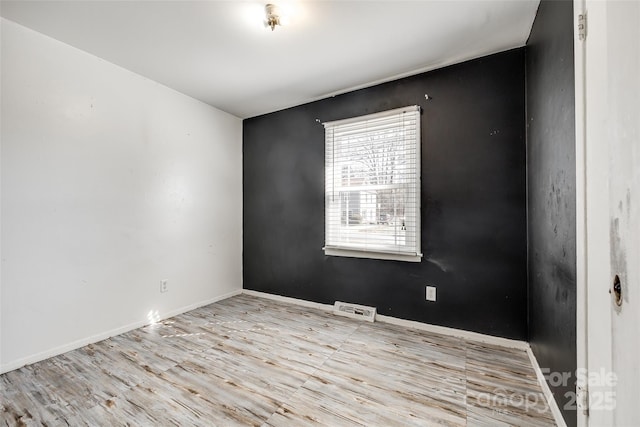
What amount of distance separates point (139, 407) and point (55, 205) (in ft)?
5.37

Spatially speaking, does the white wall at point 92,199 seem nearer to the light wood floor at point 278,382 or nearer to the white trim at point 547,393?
the light wood floor at point 278,382

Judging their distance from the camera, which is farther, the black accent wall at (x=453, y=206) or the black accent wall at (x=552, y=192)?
the black accent wall at (x=453, y=206)

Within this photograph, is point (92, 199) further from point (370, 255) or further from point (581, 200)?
point (581, 200)

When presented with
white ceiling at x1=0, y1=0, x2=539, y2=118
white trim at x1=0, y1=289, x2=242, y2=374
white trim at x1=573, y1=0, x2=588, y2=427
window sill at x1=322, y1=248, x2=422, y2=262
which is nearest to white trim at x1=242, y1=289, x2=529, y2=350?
window sill at x1=322, y1=248, x2=422, y2=262

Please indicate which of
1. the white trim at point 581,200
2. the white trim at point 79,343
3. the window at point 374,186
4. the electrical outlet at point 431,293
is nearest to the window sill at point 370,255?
the window at point 374,186

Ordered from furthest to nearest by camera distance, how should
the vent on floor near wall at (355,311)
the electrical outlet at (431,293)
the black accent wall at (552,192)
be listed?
the vent on floor near wall at (355,311), the electrical outlet at (431,293), the black accent wall at (552,192)

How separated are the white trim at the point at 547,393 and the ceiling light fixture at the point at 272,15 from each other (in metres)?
2.77

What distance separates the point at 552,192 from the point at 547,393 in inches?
45.9

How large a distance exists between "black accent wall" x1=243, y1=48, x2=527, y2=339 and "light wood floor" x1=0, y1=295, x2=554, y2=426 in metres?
0.35

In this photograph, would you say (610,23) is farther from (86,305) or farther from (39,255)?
(86,305)

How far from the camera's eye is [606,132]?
77 centimetres

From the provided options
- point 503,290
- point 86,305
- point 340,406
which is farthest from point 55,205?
point 503,290

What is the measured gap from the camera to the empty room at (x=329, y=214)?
4.17 ft

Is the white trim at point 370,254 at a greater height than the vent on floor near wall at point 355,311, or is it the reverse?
the white trim at point 370,254
